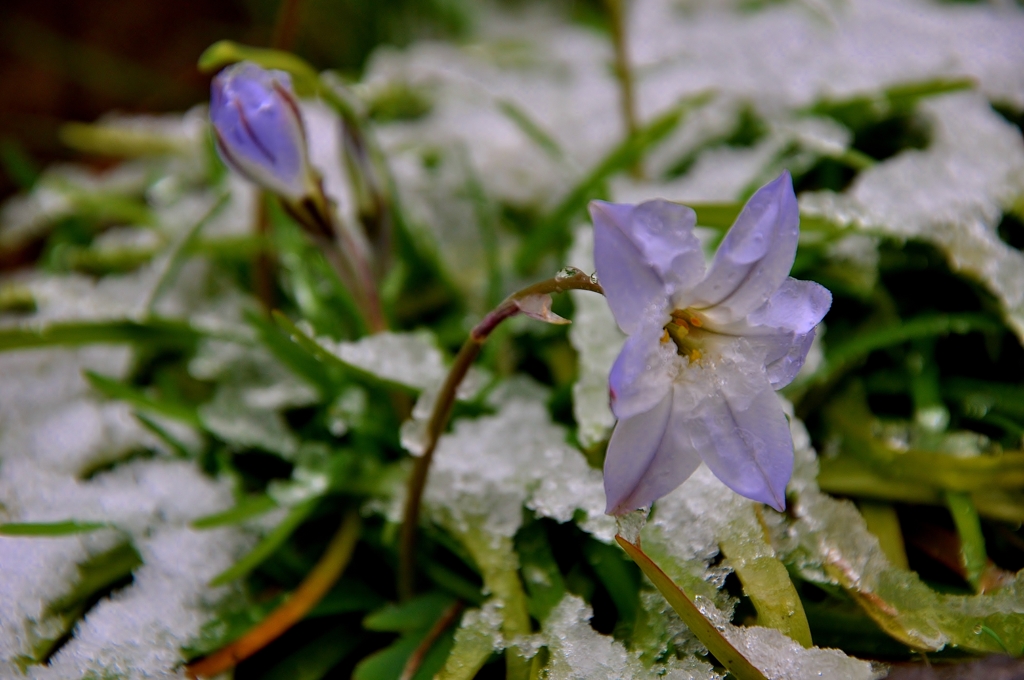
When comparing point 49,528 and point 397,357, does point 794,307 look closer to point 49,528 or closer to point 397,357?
point 397,357

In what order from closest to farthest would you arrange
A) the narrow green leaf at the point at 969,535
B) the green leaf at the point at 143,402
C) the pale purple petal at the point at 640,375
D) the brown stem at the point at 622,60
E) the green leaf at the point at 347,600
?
the pale purple petal at the point at 640,375, the narrow green leaf at the point at 969,535, the green leaf at the point at 347,600, the green leaf at the point at 143,402, the brown stem at the point at 622,60

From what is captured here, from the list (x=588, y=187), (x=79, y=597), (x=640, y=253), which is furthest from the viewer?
(x=588, y=187)

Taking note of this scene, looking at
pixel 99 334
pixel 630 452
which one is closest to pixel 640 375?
pixel 630 452

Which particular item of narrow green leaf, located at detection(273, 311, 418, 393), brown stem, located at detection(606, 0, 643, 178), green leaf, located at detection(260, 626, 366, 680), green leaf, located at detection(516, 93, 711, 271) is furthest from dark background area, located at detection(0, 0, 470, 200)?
green leaf, located at detection(260, 626, 366, 680)

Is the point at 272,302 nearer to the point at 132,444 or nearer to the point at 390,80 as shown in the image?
the point at 132,444

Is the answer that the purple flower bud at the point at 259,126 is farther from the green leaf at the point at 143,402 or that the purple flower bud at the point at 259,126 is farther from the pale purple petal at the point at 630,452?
the pale purple petal at the point at 630,452

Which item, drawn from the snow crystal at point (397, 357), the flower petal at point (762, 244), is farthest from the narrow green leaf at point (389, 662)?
the flower petal at point (762, 244)
